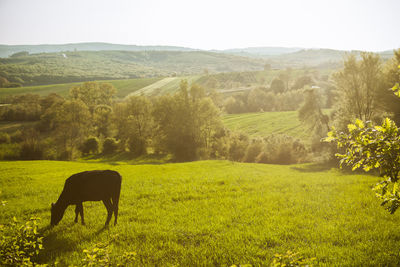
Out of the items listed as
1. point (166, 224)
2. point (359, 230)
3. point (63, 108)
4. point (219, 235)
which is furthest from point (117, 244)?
point (63, 108)

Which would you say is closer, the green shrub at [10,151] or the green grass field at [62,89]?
the green shrub at [10,151]

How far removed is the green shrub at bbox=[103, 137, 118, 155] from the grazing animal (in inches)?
2085

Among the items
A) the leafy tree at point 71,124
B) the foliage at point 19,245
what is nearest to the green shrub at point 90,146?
the leafy tree at point 71,124

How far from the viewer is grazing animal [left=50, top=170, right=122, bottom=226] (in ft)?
33.4

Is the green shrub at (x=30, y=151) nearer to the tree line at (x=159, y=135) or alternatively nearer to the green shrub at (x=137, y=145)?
the tree line at (x=159, y=135)

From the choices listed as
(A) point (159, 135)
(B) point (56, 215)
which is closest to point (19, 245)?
(B) point (56, 215)

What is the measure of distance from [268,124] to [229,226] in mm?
75899

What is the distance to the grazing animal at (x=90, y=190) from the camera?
33.4 ft

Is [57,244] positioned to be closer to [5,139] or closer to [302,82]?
[5,139]

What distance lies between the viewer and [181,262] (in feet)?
24.7

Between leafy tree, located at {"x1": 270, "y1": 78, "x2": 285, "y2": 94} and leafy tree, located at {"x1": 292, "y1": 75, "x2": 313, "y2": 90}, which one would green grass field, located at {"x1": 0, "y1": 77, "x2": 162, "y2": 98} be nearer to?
leafy tree, located at {"x1": 270, "y1": 78, "x2": 285, "y2": 94}

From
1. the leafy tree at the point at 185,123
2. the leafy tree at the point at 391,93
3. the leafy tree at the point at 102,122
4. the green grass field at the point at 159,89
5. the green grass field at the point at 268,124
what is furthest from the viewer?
the green grass field at the point at 159,89

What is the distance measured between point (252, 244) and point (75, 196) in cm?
775

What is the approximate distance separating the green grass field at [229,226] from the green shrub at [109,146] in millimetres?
44757
